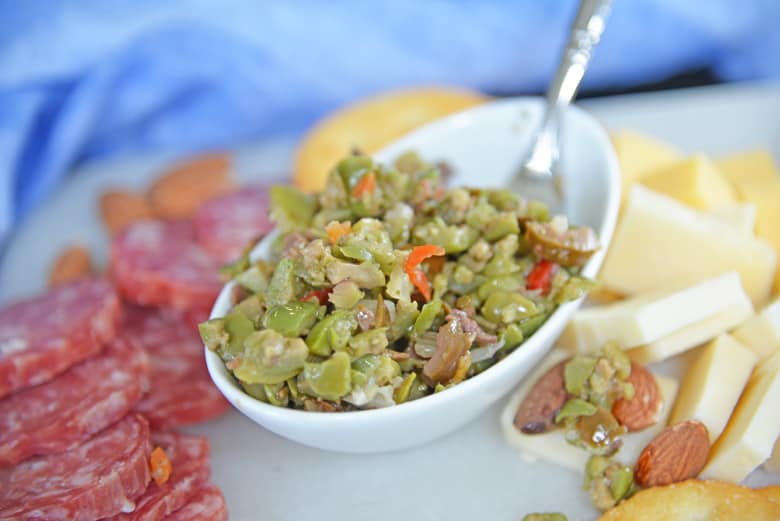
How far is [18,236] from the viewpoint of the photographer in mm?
2311

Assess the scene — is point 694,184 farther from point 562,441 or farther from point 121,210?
point 121,210

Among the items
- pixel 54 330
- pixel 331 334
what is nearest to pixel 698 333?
pixel 331 334

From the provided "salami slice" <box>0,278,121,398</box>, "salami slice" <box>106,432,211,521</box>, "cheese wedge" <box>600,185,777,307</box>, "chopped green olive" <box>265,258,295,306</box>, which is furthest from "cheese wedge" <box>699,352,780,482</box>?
"salami slice" <box>0,278,121,398</box>

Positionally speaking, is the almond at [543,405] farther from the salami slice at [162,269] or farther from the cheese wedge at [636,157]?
the salami slice at [162,269]

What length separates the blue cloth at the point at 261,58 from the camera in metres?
2.36

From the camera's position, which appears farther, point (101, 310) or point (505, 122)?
point (505, 122)

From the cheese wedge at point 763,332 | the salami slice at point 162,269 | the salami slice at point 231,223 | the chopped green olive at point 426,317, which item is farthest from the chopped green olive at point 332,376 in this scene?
the cheese wedge at point 763,332

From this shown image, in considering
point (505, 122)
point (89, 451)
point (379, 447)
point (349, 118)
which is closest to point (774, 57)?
point (505, 122)

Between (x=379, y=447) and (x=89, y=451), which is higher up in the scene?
(x=379, y=447)

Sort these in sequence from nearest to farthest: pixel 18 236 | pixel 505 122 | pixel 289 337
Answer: pixel 289 337
pixel 505 122
pixel 18 236

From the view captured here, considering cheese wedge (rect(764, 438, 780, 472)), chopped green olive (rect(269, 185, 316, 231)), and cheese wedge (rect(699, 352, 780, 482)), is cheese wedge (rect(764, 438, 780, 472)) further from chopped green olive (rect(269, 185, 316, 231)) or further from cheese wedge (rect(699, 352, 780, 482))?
chopped green olive (rect(269, 185, 316, 231))

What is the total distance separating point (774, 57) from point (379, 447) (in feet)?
6.62

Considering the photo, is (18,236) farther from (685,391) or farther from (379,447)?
(685,391)

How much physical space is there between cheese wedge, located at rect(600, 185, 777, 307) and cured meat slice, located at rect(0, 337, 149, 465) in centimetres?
105
